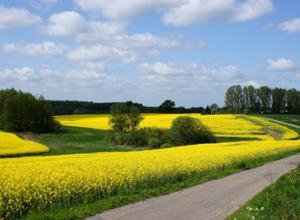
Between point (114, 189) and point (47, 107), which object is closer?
point (114, 189)

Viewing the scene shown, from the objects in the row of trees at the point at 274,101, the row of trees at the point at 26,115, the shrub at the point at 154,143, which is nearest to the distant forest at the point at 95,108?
the row of trees at the point at 274,101

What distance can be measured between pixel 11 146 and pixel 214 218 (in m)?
36.5

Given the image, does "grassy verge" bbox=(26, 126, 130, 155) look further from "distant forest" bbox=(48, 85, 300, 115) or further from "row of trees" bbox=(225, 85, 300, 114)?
"row of trees" bbox=(225, 85, 300, 114)

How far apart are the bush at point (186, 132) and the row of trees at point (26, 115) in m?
27.6

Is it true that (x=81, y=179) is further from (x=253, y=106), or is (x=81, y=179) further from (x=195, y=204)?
(x=253, y=106)

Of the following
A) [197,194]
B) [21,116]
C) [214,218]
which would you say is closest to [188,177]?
[197,194]

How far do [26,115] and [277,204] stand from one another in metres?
86.3

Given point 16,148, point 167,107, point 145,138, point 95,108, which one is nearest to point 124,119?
point 145,138

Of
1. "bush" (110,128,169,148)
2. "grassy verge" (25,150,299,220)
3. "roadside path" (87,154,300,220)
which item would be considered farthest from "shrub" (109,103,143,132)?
"roadside path" (87,154,300,220)

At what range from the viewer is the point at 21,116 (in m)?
97.6

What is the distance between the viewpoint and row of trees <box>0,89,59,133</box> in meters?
95.5

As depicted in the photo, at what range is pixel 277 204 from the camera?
14141 millimetres

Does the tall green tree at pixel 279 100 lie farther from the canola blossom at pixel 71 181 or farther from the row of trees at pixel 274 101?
the canola blossom at pixel 71 181

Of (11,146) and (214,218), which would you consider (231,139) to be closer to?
(11,146)
